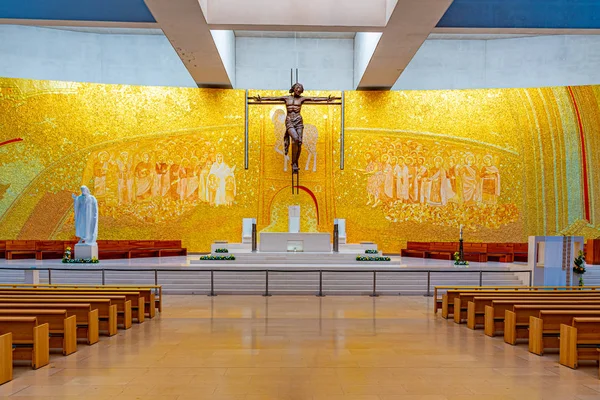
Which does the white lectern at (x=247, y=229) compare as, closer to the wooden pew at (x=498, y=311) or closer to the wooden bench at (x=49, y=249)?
the wooden bench at (x=49, y=249)

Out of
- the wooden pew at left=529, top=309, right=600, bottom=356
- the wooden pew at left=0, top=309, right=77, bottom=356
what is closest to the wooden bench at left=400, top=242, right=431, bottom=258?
the wooden pew at left=529, top=309, right=600, bottom=356

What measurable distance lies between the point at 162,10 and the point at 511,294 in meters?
9.95

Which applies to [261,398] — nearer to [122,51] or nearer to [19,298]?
[19,298]

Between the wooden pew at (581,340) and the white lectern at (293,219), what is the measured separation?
1302 cm

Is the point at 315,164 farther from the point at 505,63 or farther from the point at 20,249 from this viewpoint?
the point at 20,249

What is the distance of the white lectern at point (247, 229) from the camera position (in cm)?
1891

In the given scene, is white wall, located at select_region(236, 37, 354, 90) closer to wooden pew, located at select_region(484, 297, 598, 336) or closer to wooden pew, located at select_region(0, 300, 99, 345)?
wooden pew, located at select_region(484, 297, 598, 336)

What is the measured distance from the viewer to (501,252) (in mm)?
18578

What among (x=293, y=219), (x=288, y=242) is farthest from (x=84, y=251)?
(x=293, y=219)

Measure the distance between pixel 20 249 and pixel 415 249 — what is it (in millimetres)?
13782

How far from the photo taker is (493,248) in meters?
19.0

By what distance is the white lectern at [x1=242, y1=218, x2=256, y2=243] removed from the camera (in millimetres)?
18906

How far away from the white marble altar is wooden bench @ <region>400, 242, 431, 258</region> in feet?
12.1

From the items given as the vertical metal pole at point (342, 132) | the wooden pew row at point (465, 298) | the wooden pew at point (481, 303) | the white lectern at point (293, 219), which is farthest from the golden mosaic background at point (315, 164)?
the wooden pew at point (481, 303)
